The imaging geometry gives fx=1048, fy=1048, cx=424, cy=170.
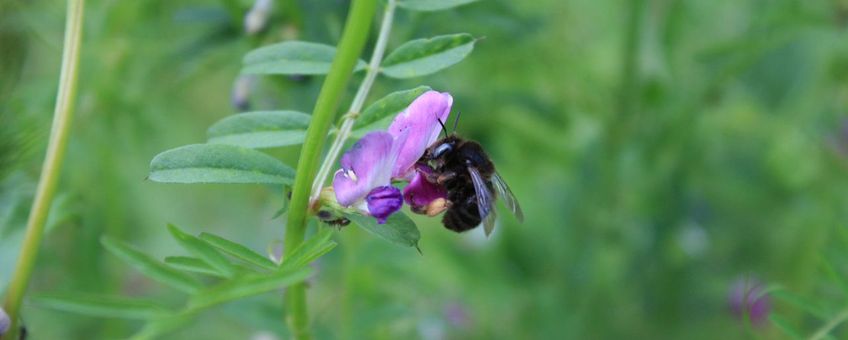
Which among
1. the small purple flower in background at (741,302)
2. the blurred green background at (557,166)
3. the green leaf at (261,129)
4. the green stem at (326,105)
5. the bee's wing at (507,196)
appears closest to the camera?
the green stem at (326,105)

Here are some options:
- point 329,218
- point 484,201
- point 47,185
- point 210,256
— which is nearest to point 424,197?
point 484,201

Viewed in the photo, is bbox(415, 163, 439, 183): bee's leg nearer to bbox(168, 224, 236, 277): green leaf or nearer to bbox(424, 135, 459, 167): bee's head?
bbox(424, 135, 459, 167): bee's head

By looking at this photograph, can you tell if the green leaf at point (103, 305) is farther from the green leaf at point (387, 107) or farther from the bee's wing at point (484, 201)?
the bee's wing at point (484, 201)

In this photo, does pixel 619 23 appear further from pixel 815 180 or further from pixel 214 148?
pixel 214 148

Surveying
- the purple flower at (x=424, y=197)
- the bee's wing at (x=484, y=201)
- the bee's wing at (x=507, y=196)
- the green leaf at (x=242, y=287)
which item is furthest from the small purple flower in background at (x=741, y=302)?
the green leaf at (x=242, y=287)

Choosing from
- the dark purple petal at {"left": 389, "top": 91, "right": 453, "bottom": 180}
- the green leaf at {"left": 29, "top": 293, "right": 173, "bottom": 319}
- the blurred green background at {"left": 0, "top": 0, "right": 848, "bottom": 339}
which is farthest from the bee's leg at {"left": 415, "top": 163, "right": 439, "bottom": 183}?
the blurred green background at {"left": 0, "top": 0, "right": 848, "bottom": 339}

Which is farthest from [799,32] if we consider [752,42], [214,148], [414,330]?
[214,148]

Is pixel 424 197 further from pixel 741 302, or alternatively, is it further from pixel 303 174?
pixel 741 302
